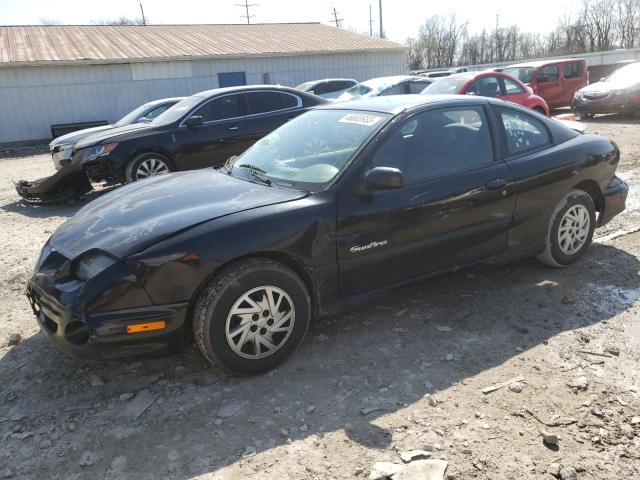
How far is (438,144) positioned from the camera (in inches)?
151

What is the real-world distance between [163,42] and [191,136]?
17992mm

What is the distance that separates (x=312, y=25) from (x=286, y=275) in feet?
105

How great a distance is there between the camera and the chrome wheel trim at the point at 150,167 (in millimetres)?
7941

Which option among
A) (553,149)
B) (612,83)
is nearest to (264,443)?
(553,149)

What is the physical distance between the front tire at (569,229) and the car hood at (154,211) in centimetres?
236

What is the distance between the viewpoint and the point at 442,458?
2.47 metres

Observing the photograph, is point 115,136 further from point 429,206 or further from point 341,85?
point 341,85

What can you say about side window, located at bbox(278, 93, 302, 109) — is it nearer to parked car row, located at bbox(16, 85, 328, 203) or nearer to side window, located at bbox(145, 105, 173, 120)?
parked car row, located at bbox(16, 85, 328, 203)

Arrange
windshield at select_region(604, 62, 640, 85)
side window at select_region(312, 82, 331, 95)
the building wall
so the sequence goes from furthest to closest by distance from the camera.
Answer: the building wall → side window at select_region(312, 82, 331, 95) → windshield at select_region(604, 62, 640, 85)

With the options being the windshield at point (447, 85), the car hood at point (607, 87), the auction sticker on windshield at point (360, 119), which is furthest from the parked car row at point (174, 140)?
the car hood at point (607, 87)

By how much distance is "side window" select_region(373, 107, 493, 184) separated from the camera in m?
3.60

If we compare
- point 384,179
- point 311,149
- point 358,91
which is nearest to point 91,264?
point 311,149

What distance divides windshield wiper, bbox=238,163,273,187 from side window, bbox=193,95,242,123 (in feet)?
15.4

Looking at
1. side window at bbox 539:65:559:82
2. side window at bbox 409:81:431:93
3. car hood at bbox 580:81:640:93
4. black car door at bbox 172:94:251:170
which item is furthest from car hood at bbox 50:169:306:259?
side window at bbox 539:65:559:82
